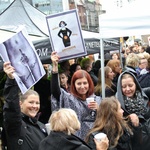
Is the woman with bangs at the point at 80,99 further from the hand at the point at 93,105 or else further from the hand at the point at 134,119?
the hand at the point at 134,119

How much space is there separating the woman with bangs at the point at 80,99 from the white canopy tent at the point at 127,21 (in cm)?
96

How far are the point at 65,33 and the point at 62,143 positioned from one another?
2213 millimetres

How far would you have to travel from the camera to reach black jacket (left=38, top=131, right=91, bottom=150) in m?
2.77

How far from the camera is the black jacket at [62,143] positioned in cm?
277

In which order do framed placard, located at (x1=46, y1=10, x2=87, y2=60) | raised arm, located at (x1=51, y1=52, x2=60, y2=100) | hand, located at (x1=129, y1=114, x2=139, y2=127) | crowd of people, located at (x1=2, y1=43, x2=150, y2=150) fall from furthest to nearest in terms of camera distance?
framed placard, located at (x1=46, y1=10, x2=87, y2=60) → raised arm, located at (x1=51, y1=52, x2=60, y2=100) → hand, located at (x1=129, y1=114, x2=139, y2=127) → crowd of people, located at (x1=2, y1=43, x2=150, y2=150)

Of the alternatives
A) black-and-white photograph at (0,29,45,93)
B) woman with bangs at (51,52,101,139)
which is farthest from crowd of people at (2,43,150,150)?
black-and-white photograph at (0,29,45,93)

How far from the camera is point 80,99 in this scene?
13.6ft

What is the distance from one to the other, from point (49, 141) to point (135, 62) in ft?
15.0

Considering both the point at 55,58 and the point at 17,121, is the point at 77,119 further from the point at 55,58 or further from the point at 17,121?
the point at 55,58

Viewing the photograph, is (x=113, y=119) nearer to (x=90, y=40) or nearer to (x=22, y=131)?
(x=22, y=131)

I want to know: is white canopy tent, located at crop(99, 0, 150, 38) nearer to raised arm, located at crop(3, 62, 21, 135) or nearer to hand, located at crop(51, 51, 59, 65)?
hand, located at crop(51, 51, 59, 65)

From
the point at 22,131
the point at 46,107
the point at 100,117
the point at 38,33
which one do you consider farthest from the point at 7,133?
the point at 38,33

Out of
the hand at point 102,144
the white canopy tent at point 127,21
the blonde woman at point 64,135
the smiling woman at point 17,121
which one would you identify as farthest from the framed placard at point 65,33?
the hand at point 102,144

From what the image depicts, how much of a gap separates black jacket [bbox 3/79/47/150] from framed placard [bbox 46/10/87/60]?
148 centimetres
